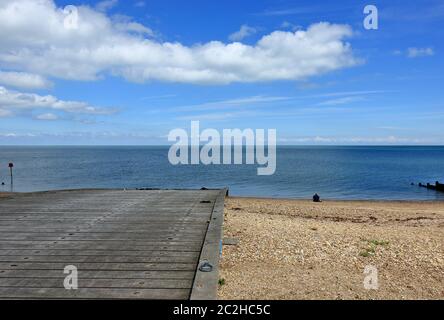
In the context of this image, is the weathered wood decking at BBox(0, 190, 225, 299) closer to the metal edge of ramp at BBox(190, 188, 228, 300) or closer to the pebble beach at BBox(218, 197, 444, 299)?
the metal edge of ramp at BBox(190, 188, 228, 300)

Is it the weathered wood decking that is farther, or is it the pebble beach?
the pebble beach

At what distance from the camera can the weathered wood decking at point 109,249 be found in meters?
4.55

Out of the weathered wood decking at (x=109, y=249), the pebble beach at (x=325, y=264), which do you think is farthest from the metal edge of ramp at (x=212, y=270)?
the pebble beach at (x=325, y=264)

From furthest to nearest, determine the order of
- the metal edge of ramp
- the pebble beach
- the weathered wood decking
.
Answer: the pebble beach, the weathered wood decking, the metal edge of ramp

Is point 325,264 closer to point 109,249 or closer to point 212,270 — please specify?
point 212,270

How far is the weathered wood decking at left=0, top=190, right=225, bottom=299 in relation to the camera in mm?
4547

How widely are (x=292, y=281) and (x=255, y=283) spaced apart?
75cm

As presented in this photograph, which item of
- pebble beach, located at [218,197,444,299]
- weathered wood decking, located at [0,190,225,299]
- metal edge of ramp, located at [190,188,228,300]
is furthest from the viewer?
pebble beach, located at [218,197,444,299]

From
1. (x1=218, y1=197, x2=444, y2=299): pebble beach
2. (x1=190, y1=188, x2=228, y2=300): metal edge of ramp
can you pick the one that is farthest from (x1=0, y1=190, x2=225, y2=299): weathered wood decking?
(x1=218, y1=197, x2=444, y2=299): pebble beach

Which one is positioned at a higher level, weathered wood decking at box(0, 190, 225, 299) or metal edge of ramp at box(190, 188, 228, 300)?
metal edge of ramp at box(190, 188, 228, 300)

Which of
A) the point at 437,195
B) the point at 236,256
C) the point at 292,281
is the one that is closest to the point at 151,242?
the point at 236,256

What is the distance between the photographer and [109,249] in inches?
→ 249

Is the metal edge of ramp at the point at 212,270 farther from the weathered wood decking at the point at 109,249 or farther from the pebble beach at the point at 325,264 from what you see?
the pebble beach at the point at 325,264

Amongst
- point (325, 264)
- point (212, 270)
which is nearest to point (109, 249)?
point (212, 270)
